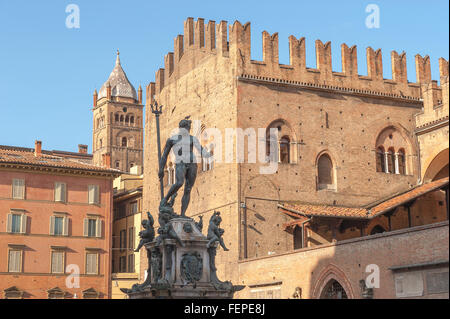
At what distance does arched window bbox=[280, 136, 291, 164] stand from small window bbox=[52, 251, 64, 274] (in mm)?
14636

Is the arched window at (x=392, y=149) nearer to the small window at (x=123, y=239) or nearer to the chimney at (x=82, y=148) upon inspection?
the small window at (x=123, y=239)

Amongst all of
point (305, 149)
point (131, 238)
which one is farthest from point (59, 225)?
point (305, 149)

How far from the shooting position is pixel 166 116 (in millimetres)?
36375

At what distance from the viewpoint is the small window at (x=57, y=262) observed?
38875 mm

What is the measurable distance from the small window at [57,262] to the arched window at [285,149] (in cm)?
1464

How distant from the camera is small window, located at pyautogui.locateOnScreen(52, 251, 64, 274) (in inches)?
1531

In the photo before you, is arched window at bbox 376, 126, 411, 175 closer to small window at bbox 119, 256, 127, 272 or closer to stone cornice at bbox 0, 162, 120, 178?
stone cornice at bbox 0, 162, 120, 178

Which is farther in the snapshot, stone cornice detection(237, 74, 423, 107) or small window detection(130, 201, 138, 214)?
small window detection(130, 201, 138, 214)

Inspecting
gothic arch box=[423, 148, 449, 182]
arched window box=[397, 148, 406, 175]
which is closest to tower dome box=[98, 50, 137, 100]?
arched window box=[397, 148, 406, 175]

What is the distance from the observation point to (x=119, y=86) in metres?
87.6

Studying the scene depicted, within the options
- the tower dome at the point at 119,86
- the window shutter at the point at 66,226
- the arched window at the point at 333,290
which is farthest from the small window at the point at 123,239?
the tower dome at the point at 119,86

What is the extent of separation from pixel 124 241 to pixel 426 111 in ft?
69.3
